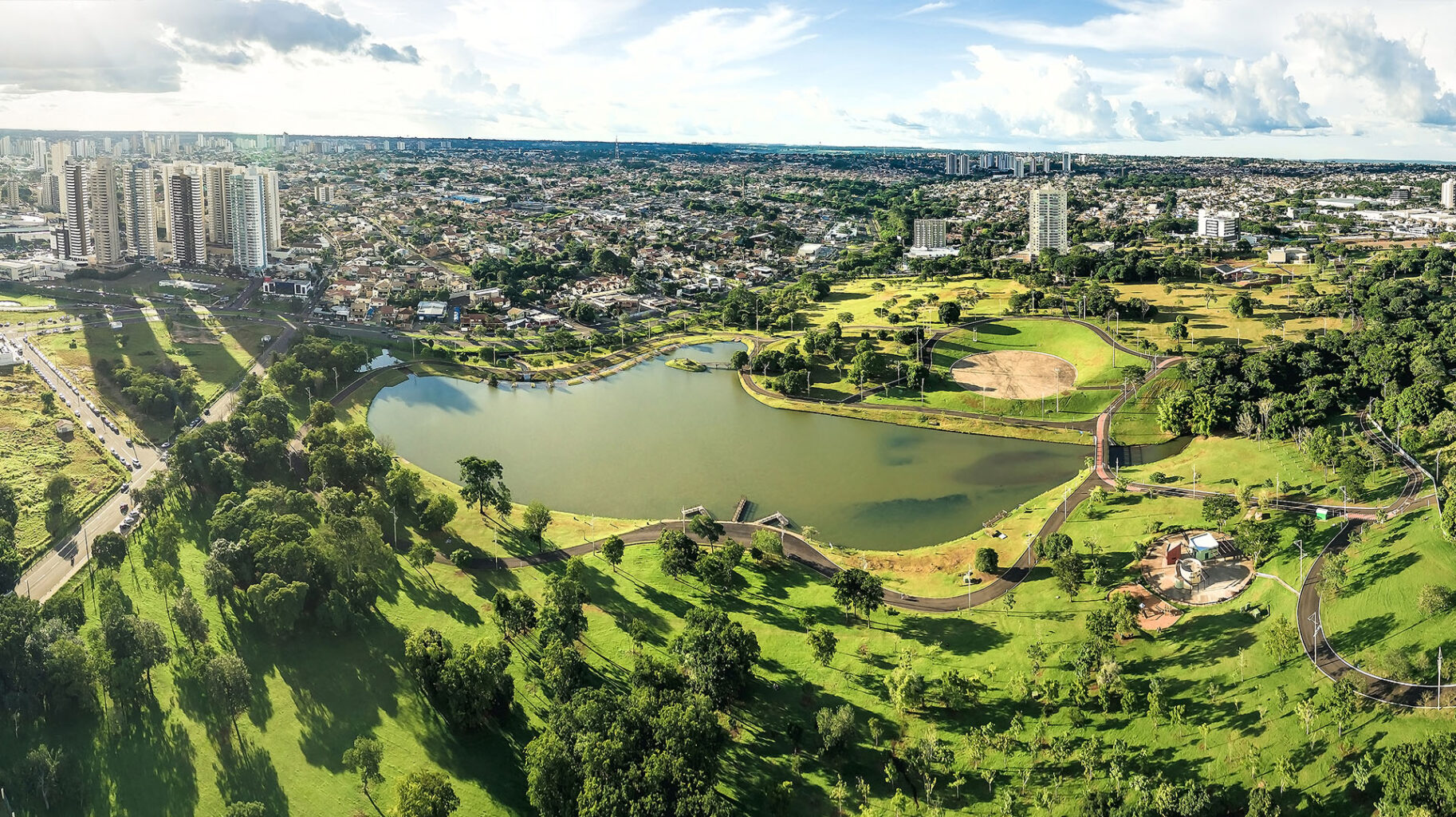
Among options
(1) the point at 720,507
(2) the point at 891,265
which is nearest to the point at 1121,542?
(1) the point at 720,507

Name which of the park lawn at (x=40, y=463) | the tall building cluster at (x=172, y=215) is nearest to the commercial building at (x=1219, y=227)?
the park lawn at (x=40, y=463)

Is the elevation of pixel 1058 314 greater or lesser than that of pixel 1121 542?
greater

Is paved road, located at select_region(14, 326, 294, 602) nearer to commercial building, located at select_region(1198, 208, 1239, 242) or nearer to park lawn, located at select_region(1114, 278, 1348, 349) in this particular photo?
park lawn, located at select_region(1114, 278, 1348, 349)

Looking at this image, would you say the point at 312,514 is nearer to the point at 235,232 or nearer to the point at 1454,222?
the point at 235,232

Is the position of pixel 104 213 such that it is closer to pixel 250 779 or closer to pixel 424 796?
pixel 250 779

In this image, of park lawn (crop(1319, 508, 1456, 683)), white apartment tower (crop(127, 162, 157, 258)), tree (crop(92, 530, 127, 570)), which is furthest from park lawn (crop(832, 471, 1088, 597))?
white apartment tower (crop(127, 162, 157, 258))

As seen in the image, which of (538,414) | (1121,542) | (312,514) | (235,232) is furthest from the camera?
(235,232)

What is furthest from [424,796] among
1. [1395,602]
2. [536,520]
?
[1395,602]

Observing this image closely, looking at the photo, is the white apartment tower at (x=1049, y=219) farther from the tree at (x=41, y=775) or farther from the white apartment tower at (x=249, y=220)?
the tree at (x=41, y=775)
